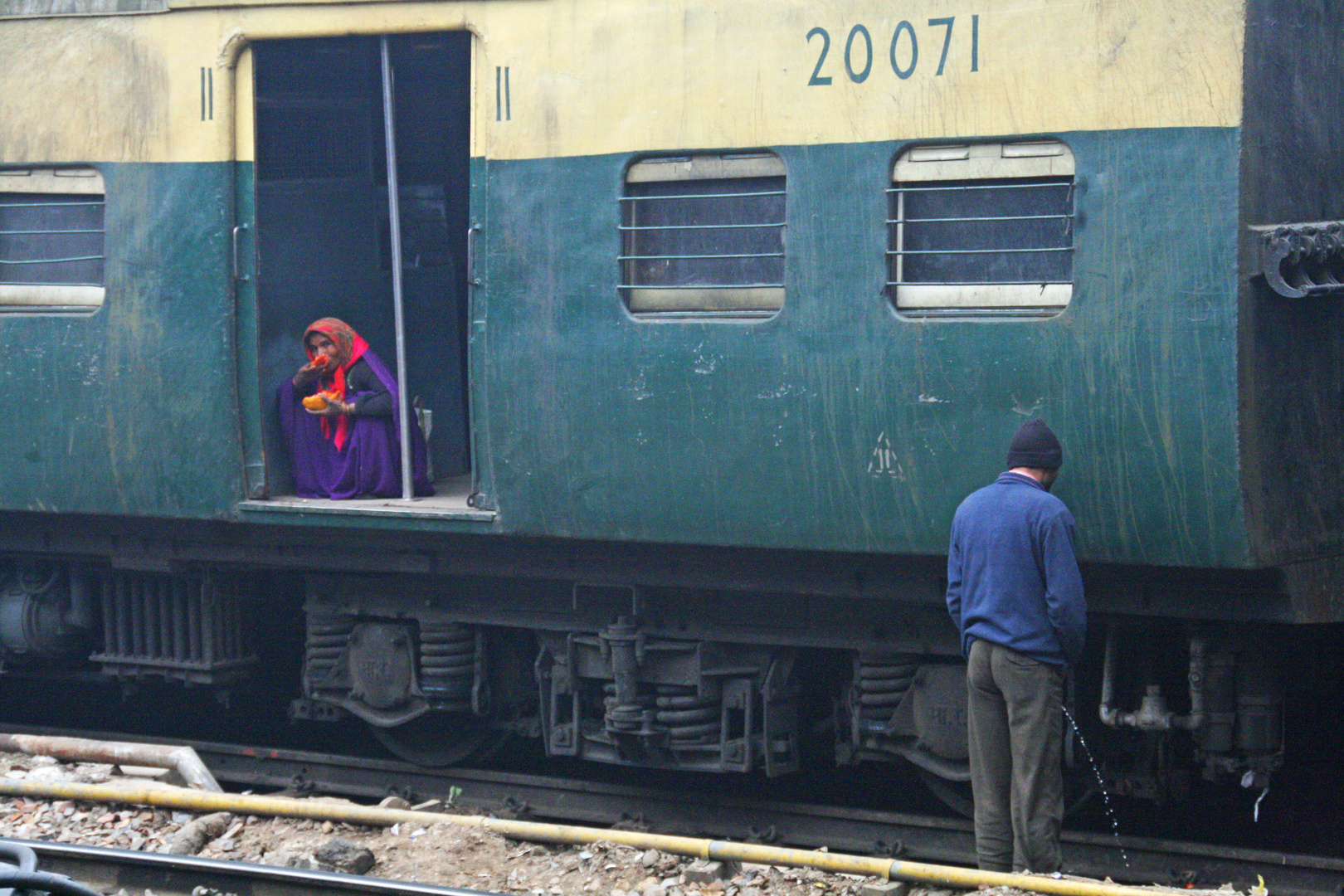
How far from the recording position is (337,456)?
721cm

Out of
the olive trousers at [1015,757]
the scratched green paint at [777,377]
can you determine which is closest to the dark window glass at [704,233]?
the scratched green paint at [777,377]

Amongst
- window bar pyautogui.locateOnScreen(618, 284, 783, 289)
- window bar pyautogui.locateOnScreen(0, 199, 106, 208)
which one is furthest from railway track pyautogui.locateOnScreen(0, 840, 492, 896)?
window bar pyautogui.locateOnScreen(0, 199, 106, 208)

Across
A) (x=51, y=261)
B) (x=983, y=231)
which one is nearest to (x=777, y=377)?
(x=983, y=231)

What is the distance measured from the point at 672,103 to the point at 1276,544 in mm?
2587

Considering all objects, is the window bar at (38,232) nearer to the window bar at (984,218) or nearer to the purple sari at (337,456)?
the purple sari at (337,456)

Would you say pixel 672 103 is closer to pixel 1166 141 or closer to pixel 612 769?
pixel 1166 141

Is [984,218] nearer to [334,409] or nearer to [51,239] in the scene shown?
[334,409]

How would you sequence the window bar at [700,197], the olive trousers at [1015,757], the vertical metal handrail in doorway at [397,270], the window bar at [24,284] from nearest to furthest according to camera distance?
1. the olive trousers at [1015,757]
2. the window bar at [700,197]
3. the vertical metal handrail in doorway at [397,270]
4. the window bar at [24,284]

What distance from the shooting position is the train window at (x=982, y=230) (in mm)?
5395

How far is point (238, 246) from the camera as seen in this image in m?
6.75

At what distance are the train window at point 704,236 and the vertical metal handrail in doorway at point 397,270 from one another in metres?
1.22

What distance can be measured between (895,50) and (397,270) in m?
2.35

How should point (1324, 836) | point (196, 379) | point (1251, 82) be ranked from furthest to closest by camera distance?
point (196, 379), point (1324, 836), point (1251, 82)

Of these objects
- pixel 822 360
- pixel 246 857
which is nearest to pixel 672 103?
pixel 822 360
